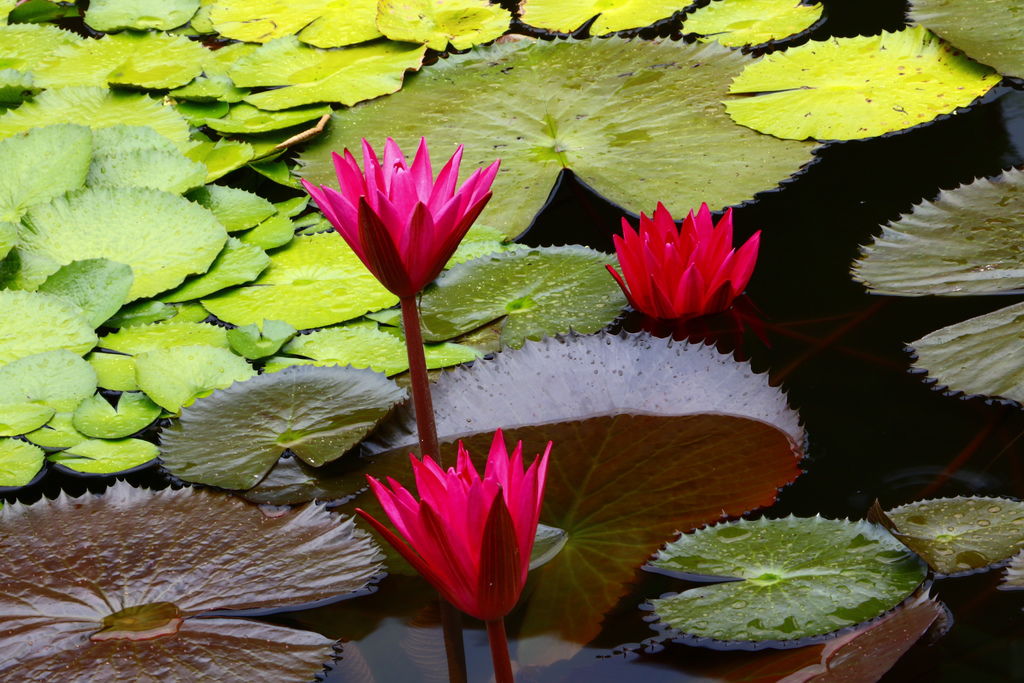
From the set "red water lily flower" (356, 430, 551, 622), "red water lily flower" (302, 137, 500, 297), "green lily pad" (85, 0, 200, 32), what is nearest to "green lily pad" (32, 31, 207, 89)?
"green lily pad" (85, 0, 200, 32)

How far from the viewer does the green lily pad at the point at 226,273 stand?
203cm

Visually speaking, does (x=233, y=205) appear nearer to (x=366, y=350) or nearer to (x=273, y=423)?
(x=366, y=350)

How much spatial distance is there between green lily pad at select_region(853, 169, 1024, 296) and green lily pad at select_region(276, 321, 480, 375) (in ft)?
2.48

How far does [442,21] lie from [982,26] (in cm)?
156

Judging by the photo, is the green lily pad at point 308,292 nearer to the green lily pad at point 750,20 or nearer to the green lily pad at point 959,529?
the green lily pad at point 959,529

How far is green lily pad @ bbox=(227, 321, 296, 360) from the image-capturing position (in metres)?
1.79

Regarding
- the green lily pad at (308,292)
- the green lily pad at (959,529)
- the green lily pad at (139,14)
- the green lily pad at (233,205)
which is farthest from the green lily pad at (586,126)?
the green lily pad at (139,14)

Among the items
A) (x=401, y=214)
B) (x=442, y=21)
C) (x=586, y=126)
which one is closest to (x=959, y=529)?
(x=401, y=214)

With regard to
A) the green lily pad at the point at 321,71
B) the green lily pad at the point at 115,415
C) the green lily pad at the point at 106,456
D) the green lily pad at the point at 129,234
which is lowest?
the green lily pad at the point at 106,456

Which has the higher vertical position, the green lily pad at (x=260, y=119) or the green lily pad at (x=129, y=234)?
the green lily pad at (x=260, y=119)

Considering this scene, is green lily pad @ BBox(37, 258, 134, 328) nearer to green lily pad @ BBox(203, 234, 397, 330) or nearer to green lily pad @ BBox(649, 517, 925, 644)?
green lily pad @ BBox(203, 234, 397, 330)

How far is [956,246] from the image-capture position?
1771 mm

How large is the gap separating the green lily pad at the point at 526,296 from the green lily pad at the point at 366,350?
0.05 meters

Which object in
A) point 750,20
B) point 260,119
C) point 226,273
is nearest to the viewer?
point 226,273
